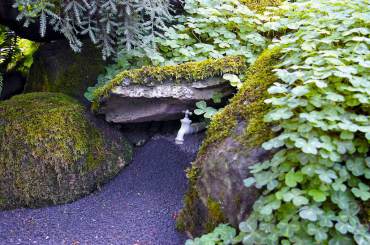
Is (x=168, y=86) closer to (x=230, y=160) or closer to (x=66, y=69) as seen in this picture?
(x=230, y=160)

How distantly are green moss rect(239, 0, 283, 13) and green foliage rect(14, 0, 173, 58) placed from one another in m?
0.95

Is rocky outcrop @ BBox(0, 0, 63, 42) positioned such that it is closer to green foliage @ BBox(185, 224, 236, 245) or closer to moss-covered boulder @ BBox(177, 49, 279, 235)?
moss-covered boulder @ BBox(177, 49, 279, 235)

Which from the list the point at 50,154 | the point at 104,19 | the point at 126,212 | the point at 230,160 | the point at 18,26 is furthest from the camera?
the point at 18,26

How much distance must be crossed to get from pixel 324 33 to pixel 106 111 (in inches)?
70.1

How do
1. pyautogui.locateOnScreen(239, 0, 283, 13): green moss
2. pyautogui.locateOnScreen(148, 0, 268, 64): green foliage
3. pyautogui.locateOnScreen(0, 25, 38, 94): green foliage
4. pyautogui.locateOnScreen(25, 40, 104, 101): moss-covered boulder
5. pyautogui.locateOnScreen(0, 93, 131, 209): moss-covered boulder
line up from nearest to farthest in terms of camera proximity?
1. pyautogui.locateOnScreen(0, 93, 131, 209): moss-covered boulder
2. pyautogui.locateOnScreen(148, 0, 268, 64): green foliage
3. pyautogui.locateOnScreen(25, 40, 104, 101): moss-covered boulder
4. pyautogui.locateOnScreen(239, 0, 283, 13): green moss
5. pyautogui.locateOnScreen(0, 25, 38, 94): green foliage

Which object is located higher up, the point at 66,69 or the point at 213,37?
the point at 213,37

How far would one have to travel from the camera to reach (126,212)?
2834 millimetres

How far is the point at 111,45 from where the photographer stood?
350 centimetres

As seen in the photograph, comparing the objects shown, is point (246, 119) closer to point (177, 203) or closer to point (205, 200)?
point (205, 200)

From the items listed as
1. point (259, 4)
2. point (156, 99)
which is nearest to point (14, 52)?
point (156, 99)

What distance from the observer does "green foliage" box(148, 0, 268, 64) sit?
3.32 metres

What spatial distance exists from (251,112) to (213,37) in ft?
4.37

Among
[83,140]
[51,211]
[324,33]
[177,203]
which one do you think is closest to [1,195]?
[51,211]

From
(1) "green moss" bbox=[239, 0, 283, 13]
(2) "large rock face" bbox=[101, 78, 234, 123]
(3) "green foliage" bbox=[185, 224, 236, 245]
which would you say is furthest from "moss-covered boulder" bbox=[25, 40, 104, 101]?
(3) "green foliage" bbox=[185, 224, 236, 245]
